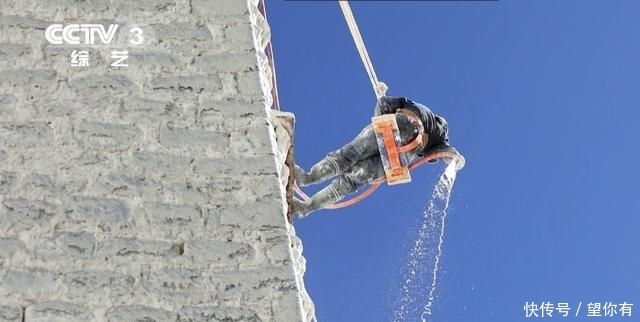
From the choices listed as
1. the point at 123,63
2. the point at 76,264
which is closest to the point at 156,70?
the point at 123,63

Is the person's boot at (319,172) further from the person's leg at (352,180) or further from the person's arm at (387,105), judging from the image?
the person's arm at (387,105)

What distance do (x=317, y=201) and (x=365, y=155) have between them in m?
0.49

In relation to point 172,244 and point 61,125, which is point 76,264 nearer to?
point 172,244

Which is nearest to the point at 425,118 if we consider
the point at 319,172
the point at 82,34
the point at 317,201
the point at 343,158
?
the point at 343,158

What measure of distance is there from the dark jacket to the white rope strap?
9cm

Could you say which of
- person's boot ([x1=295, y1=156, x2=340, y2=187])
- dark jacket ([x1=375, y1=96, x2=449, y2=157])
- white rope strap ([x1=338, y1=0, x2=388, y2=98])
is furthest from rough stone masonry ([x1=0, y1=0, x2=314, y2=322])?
dark jacket ([x1=375, y1=96, x2=449, y2=157])

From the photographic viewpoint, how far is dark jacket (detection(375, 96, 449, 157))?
21.1 feet

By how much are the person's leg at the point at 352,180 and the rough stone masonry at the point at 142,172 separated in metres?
2.58

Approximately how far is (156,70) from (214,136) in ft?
1.34

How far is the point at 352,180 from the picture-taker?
6492 mm

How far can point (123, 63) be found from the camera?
12.1 ft

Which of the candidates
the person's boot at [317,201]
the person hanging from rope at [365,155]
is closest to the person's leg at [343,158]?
the person hanging from rope at [365,155]

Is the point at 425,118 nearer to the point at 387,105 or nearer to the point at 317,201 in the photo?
the point at 387,105

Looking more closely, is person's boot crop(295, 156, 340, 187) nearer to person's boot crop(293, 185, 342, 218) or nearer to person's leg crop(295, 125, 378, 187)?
person's leg crop(295, 125, 378, 187)
